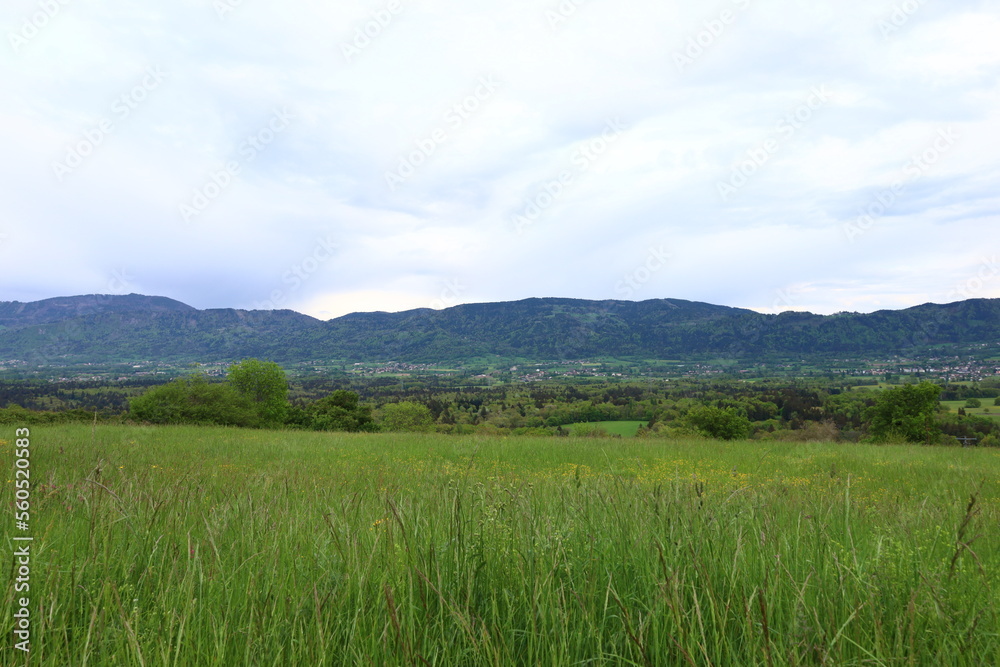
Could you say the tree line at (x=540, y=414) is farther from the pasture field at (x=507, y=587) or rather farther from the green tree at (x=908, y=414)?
the pasture field at (x=507, y=587)

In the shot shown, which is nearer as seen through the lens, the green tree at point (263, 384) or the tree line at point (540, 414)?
the tree line at point (540, 414)

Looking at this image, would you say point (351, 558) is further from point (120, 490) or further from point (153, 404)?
point (153, 404)

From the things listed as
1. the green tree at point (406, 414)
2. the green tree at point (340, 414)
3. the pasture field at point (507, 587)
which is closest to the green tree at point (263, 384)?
the green tree at point (340, 414)

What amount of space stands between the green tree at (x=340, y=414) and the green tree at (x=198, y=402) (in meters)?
5.40

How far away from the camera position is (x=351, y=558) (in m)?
2.39

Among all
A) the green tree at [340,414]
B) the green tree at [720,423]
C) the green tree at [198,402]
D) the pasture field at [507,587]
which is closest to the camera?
the pasture field at [507,587]

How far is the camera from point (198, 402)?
41.4 metres

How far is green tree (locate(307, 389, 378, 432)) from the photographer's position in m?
42.0

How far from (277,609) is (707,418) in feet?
145

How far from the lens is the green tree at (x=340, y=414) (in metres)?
42.0

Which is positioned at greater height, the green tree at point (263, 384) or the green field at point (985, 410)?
the green tree at point (263, 384)

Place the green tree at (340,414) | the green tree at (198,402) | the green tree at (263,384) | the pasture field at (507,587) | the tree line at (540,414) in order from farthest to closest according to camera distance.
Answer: the green tree at (263,384) → the green tree at (340,414) → the green tree at (198,402) → the tree line at (540,414) → the pasture field at (507,587)

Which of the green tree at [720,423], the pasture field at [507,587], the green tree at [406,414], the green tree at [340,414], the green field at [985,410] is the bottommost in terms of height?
the green field at [985,410]

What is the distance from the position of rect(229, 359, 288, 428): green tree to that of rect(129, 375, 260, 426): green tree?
7.21m
